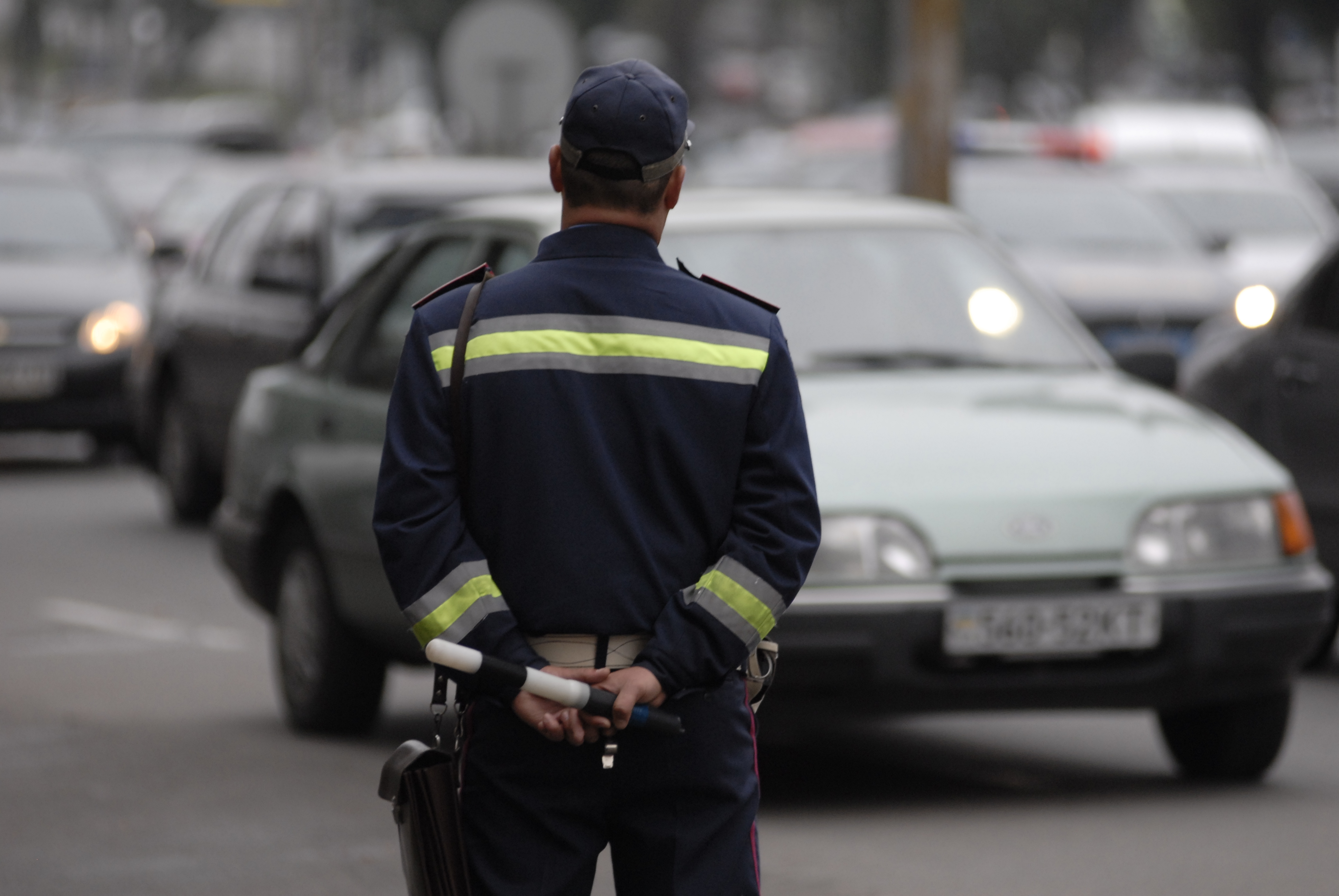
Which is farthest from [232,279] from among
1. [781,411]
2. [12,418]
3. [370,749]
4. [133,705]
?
[781,411]

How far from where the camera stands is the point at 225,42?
115 meters

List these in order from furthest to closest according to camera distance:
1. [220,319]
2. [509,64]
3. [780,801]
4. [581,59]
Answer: [581,59] < [509,64] < [220,319] < [780,801]

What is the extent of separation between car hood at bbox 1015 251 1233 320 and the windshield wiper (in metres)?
7.87

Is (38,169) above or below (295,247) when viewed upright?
below

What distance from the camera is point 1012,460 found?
658 centimetres

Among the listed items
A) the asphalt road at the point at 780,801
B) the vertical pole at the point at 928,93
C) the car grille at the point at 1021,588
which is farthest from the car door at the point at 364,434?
the vertical pole at the point at 928,93

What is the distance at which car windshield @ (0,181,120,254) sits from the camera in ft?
54.4

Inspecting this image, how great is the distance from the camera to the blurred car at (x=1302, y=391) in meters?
8.88

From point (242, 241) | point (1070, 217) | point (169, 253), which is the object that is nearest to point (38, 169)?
point (169, 253)

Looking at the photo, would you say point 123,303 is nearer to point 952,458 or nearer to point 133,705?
point 133,705

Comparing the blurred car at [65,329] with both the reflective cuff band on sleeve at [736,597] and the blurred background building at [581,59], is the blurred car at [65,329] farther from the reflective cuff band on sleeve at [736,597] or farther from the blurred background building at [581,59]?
the reflective cuff band on sleeve at [736,597]

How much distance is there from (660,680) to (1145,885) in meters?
2.63

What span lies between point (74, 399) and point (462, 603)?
492 inches

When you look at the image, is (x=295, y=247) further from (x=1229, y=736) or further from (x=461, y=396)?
(x=461, y=396)
